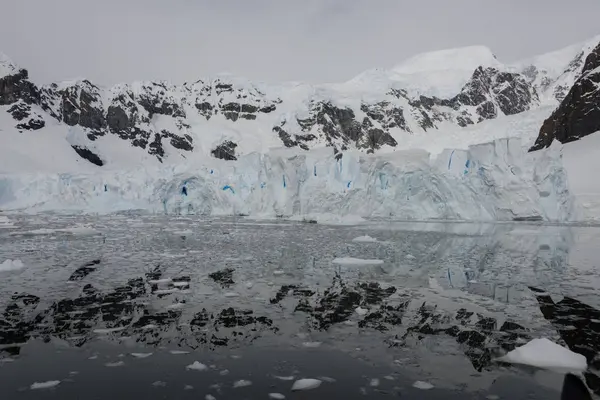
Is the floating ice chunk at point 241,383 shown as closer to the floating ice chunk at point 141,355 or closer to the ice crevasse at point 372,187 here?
the floating ice chunk at point 141,355

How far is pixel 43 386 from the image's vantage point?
411 cm

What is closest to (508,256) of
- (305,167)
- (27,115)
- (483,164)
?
(483,164)

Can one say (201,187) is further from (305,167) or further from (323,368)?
(323,368)

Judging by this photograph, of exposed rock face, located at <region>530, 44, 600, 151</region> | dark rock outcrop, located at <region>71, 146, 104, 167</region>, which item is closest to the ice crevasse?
exposed rock face, located at <region>530, 44, 600, 151</region>

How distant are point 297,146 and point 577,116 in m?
56.6

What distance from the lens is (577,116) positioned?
55.6 meters

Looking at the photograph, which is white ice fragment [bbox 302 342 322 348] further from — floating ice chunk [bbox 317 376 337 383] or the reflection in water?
the reflection in water

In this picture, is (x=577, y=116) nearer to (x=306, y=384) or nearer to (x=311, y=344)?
(x=311, y=344)

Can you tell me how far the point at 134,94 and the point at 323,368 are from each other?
128138mm

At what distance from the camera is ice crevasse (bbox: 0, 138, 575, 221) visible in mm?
27844

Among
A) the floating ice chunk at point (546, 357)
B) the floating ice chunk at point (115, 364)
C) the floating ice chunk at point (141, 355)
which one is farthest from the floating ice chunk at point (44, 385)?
the floating ice chunk at point (546, 357)

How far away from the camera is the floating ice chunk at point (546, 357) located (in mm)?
4621

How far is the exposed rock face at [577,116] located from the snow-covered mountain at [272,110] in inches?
2329

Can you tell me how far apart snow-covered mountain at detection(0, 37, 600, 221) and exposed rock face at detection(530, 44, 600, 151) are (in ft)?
6.36
